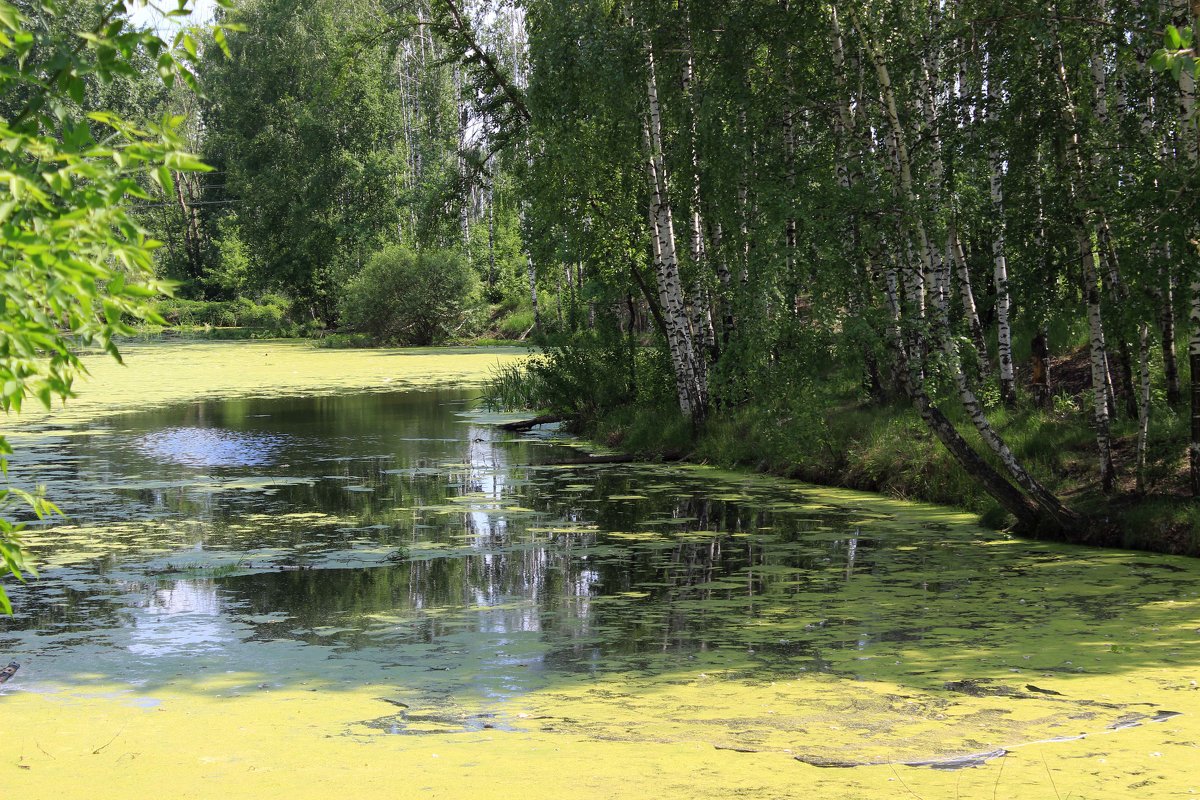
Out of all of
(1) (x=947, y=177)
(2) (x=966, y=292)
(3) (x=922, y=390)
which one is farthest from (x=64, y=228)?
(2) (x=966, y=292)

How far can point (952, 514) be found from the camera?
34.4 feet

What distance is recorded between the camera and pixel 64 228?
93.5 inches

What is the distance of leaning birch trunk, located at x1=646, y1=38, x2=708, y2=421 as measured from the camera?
529 inches

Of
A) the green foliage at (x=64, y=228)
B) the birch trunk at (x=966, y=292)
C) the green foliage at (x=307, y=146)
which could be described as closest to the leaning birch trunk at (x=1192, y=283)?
the birch trunk at (x=966, y=292)

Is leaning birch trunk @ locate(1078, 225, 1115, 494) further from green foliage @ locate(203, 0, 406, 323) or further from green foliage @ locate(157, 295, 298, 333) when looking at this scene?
green foliage @ locate(157, 295, 298, 333)

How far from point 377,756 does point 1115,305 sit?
6069mm

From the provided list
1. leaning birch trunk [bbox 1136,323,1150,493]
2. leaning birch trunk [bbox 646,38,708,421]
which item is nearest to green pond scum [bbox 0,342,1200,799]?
leaning birch trunk [bbox 1136,323,1150,493]

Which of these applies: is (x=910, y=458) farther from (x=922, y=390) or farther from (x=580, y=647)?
(x=580, y=647)

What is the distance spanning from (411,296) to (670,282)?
26.9 meters

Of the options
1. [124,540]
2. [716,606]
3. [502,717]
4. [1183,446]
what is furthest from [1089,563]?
[124,540]

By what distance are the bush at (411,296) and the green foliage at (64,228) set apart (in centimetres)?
3650

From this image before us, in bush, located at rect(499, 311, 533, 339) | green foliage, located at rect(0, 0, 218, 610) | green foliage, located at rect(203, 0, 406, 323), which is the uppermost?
green foliage, located at rect(203, 0, 406, 323)

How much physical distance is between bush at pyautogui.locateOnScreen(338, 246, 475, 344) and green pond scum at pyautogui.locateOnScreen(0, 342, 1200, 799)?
2710cm

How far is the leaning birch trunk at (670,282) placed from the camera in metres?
13.4
